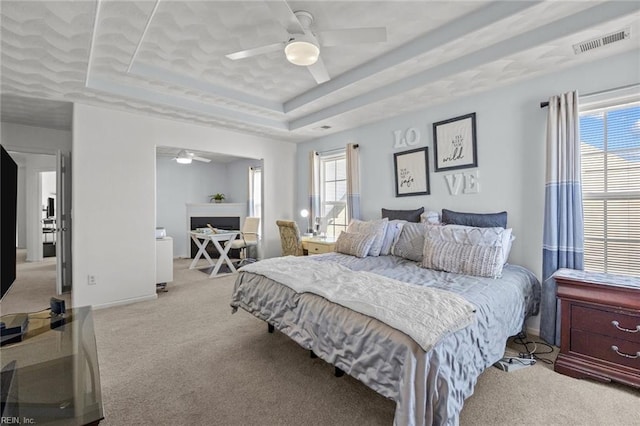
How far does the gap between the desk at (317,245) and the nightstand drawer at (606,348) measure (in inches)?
100

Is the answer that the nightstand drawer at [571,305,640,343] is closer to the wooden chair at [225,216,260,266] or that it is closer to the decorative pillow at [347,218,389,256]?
the decorative pillow at [347,218,389,256]

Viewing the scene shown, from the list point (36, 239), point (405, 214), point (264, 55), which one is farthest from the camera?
point (36, 239)

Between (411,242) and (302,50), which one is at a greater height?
(302,50)

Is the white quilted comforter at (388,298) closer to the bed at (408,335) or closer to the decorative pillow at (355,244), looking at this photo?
the bed at (408,335)

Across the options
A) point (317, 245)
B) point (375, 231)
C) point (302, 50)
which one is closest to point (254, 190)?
point (317, 245)

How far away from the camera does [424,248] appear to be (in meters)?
2.84

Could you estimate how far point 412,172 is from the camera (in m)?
3.79

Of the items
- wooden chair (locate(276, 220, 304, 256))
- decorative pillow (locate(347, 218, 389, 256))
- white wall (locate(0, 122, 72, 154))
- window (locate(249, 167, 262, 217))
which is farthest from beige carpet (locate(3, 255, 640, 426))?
window (locate(249, 167, 262, 217))

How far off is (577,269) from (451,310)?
168cm

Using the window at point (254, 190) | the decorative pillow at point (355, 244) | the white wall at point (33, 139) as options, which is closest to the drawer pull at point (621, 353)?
the decorative pillow at point (355, 244)

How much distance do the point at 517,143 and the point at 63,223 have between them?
5.86 metres

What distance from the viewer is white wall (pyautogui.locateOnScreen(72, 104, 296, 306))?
3.46 meters

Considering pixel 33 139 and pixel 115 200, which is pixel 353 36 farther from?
pixel 33 139

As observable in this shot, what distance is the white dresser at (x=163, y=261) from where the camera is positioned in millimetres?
4238
